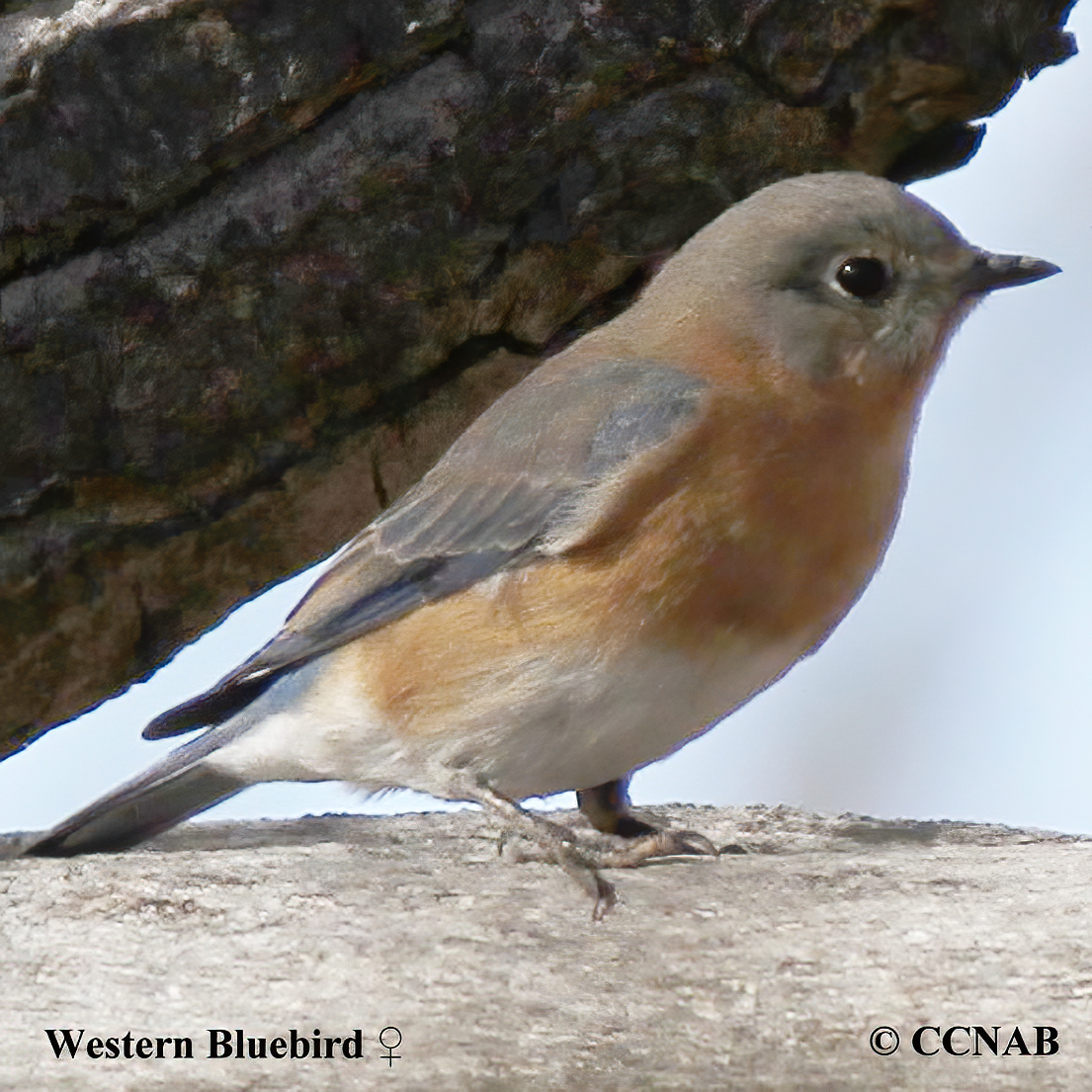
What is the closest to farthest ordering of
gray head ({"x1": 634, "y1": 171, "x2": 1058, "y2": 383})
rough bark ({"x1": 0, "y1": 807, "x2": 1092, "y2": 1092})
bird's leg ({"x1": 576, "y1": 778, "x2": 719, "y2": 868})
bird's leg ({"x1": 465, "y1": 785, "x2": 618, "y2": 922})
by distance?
rough bark ({"x1": 0, "y1": 807, "x2": 1092, "y2": 1092}) < bird's leg ({"x1": 465, "y1": 785, "x2": 618, "y2": 922}) < gray head ({"x1": 634, "y1": 171, "x2": 1058, "y2": 383}) < bird's leg ({"x1": 576, "y1": 778, "x2": 719, "y2": 868})

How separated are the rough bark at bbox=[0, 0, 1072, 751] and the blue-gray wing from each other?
0.67ft

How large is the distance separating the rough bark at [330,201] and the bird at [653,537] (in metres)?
0.20

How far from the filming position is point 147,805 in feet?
8.52

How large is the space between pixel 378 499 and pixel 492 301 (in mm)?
Answer: 462

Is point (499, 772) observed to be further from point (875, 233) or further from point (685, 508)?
point (875, 233)

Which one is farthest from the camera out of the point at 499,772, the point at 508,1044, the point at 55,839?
the point at 55,839

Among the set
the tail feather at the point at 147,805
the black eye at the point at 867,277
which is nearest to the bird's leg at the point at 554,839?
the tail feather at the point at 147,805

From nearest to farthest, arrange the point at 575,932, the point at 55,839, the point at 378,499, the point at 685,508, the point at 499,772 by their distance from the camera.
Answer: the point at 575,932
the point at 685,508
the point at 499,772
the point at 55,839
the point at 378,499

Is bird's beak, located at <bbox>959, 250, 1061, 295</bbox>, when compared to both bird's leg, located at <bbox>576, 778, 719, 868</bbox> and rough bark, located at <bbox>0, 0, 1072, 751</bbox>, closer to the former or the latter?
rough bark, located at <bbox>0, 0, 1072, 751</bbox>

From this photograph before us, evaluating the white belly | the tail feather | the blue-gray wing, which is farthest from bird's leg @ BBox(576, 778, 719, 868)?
the tail feather

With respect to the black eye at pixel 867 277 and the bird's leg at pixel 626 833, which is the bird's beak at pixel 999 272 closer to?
the black eye at pixel 867 277

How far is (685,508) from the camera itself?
7.19 ft

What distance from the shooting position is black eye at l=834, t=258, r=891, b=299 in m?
2.27

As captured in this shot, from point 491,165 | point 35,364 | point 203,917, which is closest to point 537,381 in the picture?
point 491,165
